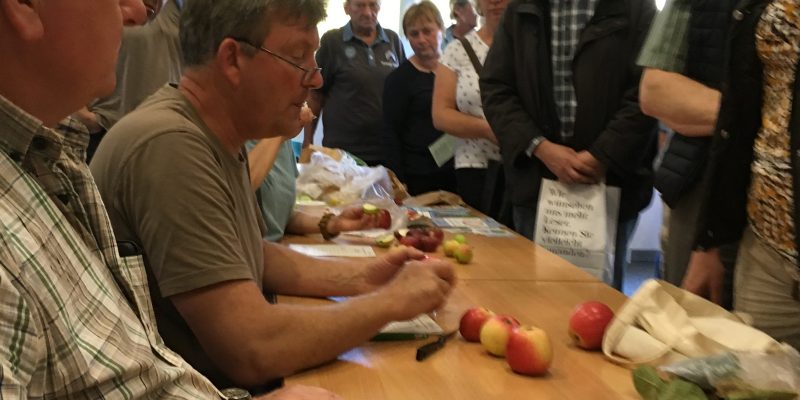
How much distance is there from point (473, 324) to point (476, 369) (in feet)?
0.47

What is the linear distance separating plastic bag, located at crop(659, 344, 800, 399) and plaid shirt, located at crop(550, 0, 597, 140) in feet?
4.69

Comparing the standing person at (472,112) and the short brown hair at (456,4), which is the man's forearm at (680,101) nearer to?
the standing person at (472,112)

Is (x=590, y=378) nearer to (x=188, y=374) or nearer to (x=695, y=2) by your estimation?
(x=188, y=374)

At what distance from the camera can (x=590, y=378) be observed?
1.31 m

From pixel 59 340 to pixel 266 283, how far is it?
1071 millimetres

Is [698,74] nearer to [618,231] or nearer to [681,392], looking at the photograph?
[618,231]

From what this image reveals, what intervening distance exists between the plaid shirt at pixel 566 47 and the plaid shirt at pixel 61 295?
5.96 feet

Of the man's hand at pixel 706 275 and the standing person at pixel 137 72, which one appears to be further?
the standing person at pixel 137 72

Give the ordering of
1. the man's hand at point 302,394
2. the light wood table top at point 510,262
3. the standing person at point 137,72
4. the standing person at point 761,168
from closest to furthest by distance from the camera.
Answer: the man's hand at point 302,394, the standing person at point 761,168, the light wood table top at point 510,262, the standing person at point 137,72

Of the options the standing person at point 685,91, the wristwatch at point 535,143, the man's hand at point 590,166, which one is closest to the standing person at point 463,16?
the wristwatch at point 535,143

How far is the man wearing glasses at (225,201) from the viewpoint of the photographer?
129cm

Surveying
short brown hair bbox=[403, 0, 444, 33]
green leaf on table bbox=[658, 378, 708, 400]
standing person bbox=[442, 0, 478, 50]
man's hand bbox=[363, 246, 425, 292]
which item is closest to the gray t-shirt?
man's hand bbox=[363, 246, 425, 292]

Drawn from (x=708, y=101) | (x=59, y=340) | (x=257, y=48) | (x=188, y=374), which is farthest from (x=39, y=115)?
(x=708, y=101)

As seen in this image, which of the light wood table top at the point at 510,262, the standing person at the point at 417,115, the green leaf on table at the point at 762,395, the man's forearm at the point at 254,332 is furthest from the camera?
the standing person at the point at 417,115
